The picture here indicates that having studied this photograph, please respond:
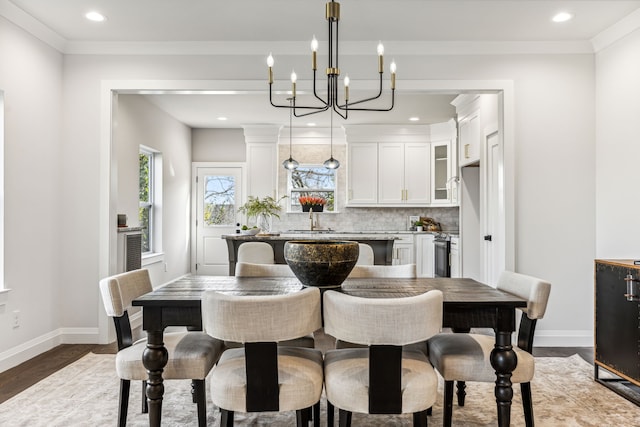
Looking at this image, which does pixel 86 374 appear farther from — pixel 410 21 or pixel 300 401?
pixel 410 21

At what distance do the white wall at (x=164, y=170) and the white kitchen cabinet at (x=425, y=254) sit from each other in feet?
12.8

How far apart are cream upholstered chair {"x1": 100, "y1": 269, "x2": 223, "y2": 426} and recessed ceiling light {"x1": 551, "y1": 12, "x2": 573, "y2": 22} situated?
342 centimetres

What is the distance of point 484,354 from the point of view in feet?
7.16

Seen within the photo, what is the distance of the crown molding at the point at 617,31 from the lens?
3573 mm

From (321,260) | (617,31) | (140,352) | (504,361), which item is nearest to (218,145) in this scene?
(617,31)

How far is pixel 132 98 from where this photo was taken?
5.57 metres

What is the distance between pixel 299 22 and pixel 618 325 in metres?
3.14

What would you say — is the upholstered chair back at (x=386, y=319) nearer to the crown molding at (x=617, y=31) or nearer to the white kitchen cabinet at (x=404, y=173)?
the crown molding at (x=617, y=31)

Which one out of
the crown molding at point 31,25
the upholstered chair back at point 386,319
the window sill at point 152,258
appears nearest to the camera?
the upholstered chair back at point 386,319

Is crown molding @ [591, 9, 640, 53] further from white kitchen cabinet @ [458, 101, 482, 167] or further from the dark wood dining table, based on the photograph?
the dark wood dining table

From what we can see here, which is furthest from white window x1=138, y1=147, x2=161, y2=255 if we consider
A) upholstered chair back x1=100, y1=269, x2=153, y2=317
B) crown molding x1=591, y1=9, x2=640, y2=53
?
crown molding x1=591, y1=9, x2=640, y2=53

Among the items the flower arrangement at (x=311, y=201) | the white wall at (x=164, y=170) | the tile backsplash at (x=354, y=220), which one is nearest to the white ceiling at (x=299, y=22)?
the white wall at (x=164, y=170)

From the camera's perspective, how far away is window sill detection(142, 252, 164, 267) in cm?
604

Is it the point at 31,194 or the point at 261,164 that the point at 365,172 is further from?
the point at 31,194
